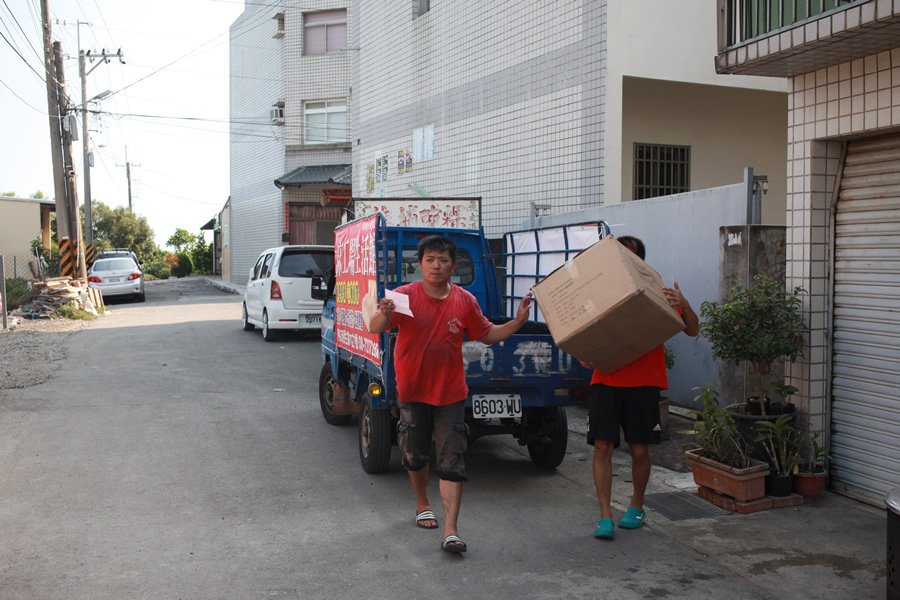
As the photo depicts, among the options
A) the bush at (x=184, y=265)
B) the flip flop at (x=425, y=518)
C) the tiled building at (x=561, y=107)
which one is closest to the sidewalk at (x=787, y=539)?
the flip flop at (x=425, y=518)

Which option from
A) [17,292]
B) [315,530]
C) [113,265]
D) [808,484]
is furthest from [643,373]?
[113,265]

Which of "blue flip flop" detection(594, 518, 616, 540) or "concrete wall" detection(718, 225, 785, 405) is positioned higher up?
"concrete wall" detection(718, 225, 785, 405)

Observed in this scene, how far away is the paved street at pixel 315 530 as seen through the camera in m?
4.62

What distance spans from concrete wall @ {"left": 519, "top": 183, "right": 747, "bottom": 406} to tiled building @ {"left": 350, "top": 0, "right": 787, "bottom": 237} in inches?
65.1

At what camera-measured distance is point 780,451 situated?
6.18 metres

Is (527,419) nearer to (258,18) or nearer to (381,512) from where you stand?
(381,512)

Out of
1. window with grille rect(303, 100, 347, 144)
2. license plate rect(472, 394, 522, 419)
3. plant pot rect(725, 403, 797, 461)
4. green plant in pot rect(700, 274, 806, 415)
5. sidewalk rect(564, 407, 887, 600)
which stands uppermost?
window with grille rect(303, 100, 347, 144)

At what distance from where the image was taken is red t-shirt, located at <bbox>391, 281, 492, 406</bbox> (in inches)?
204

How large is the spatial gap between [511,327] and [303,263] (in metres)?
10.9

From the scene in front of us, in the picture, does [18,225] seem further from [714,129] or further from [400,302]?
[400,302]

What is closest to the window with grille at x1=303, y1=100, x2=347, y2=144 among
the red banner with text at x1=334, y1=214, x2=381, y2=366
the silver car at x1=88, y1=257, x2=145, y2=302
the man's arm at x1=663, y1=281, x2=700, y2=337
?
the silver car at x1=88, y1=257, x2=145, y2=302

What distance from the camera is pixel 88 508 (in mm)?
5934

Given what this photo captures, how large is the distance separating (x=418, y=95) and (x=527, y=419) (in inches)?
411

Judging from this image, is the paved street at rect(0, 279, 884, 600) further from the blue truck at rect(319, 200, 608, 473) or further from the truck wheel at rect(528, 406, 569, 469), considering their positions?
the blue truck at rect(319, 200, 608, 473)
